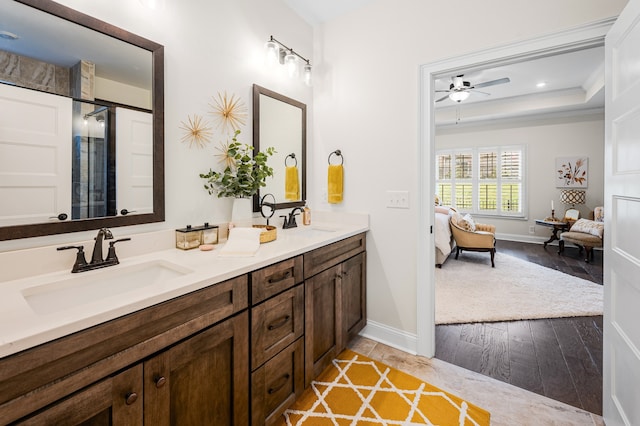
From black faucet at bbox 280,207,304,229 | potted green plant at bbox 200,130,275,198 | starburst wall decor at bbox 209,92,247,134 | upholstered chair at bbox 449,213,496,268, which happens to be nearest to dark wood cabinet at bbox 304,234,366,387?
black faucet at bbox 280,207,304,229

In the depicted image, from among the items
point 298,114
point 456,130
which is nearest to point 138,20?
point 298,114

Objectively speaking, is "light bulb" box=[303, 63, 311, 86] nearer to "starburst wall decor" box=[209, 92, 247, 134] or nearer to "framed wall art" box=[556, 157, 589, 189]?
"starburst wall decor" box=[209, 92, 247, 134]

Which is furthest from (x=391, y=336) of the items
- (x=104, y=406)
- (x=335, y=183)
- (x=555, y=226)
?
(x=555, y=226)

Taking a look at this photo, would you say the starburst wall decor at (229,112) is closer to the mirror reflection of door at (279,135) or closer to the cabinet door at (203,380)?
the mirror reflection of door at (279,135)

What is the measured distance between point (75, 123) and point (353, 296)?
6.14 ft

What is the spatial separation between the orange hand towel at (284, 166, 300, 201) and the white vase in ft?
1.64

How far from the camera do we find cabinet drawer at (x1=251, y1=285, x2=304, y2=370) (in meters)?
1.29

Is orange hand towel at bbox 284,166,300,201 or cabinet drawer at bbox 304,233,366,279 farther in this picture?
orange hand towel at bbox 284,166,300,201

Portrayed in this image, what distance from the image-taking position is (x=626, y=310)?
1274mm

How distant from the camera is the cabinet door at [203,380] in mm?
942

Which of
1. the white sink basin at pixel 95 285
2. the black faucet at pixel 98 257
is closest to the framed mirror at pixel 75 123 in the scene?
the black faucet at pixel 98 257

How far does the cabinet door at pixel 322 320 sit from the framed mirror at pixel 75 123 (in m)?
0.95

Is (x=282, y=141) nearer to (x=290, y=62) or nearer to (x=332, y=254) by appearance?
(x=290, y=62)

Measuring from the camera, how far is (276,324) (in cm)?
141
